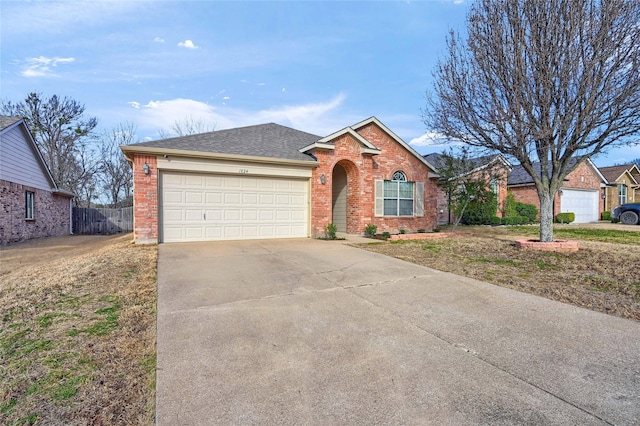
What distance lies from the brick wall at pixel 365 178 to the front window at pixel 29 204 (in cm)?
1306

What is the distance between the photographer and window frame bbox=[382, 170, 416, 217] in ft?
45.2

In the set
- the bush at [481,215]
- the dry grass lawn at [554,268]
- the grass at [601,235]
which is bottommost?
the dry grass lawn at [554,268]

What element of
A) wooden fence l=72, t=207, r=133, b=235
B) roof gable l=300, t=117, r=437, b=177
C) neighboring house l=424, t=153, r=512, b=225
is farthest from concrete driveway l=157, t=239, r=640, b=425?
wooden fence l=72, t=207, r=133, b=235

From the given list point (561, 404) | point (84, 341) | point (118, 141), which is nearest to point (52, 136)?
point (118, 141)

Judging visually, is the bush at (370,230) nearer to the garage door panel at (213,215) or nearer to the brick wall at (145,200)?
the garage door panel at (213,215)

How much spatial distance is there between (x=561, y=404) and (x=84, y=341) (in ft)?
13.7

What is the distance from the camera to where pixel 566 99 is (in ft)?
26.8

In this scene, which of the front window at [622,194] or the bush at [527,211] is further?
the front window at [622,194]

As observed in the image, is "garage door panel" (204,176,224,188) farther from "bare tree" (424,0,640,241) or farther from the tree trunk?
the tree trunk

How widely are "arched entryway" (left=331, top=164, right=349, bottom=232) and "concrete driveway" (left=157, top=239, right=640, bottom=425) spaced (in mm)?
8709

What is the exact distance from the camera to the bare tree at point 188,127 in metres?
28.8

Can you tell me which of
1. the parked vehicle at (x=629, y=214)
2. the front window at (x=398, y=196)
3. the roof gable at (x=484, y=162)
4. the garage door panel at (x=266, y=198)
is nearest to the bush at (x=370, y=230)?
the front window at (x=398, y=196)

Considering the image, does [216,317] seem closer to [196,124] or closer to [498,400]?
[498,400]

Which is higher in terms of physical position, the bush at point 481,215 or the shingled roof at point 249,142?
the shingled roof at point 249,142
